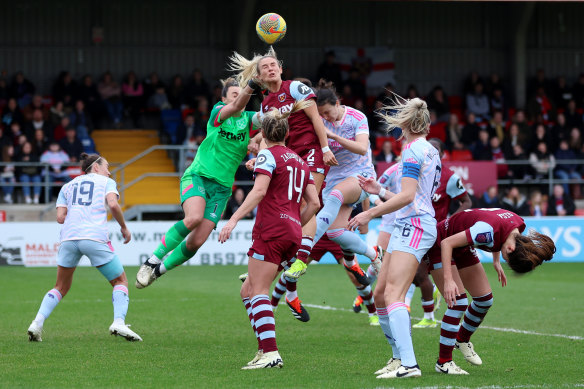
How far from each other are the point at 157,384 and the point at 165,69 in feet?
77.2

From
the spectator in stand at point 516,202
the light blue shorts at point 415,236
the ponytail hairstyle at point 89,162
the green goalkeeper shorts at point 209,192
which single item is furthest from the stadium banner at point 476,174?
the light blue shorts at point 415,236

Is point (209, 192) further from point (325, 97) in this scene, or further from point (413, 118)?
point (413, 118)

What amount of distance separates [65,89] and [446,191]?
18.5 metres

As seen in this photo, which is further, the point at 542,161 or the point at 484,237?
the point at 542,161

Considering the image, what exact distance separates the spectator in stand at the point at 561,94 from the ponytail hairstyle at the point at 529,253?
24.1 meters

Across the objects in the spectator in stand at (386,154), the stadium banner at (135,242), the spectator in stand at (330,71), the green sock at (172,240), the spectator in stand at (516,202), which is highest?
the spectator in stand at (330,71)

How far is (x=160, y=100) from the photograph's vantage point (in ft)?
91.0

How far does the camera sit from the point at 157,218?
24.8 meters

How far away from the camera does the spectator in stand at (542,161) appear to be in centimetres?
2542

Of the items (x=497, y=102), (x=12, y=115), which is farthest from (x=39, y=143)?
(x=497, y=102)

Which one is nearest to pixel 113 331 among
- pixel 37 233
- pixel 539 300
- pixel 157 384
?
pixel 157 384

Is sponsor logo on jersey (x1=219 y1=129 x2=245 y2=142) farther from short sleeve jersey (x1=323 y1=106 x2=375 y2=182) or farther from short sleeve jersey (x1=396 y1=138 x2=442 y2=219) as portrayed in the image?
short sleeve jersey (x1=396 y1=138 x2=442 y2=219)

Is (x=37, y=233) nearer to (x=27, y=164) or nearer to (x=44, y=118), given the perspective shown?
(x=27, y=164)

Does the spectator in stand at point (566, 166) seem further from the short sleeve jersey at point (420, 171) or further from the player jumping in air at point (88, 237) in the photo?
the short sleeve jersey at point (420, 171)
